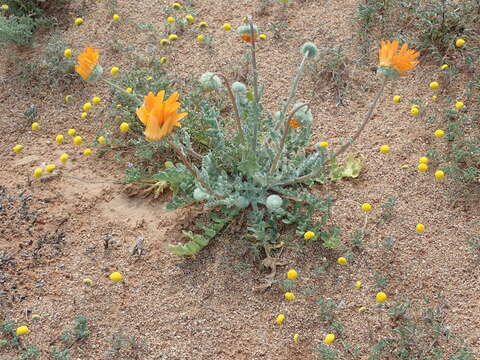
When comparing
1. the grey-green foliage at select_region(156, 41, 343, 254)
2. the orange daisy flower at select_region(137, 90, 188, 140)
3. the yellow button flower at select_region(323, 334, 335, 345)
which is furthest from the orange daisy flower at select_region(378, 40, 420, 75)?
the yellow button flower at select_region(323, 334, 335, 345)

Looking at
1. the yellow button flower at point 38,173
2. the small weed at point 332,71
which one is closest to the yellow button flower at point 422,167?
the small weed at point 332,71

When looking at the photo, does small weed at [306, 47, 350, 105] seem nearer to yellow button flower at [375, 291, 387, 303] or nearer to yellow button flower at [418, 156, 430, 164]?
yellow button flower at [418, 156, 430, 164]

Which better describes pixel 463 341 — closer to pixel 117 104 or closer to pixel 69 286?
pixel 69 286

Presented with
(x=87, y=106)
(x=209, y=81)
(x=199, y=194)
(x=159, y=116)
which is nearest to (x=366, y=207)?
(x=199, y=194)

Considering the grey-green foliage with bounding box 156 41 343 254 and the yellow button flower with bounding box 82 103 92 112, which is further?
the yellow button flower with bounding box 82 103 92 112

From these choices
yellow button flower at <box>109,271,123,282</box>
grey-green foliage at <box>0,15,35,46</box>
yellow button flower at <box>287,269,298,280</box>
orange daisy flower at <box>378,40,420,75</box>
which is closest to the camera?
orange daisy flower at <box>378,40,420,75</box>

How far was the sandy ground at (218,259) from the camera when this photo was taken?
2.78 metres

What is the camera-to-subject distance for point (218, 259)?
10.0 ft

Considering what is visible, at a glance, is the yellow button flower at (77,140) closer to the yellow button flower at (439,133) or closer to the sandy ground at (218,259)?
the sandy ground at (218,259)

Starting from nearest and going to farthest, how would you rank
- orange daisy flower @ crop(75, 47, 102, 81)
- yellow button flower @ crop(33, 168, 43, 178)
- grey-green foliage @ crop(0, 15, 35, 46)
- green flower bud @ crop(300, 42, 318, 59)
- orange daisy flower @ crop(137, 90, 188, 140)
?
1. orange daisy flower @ crop(137, 90, 188, 140)
2. orange daisy flower @ crop(75, 47, 102, 81)
3. green flower bud @ crop(300, 42, 318, 59)
4. yellow button flower @ crop(33, 168, 43, 178)
5. grey-green foliage @ crop(0, 15, 35, 46)

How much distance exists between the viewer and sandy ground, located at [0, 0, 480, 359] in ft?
9.12

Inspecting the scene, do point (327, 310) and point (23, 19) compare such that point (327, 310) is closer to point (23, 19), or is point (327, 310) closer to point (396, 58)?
point (396, 58)

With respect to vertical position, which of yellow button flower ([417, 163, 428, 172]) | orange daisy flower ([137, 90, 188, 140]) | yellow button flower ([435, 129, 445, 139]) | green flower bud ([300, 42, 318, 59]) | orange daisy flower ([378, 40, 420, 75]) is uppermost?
orange daisy flower ([378, 40, 420, 75])

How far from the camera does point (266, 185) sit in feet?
10.1
